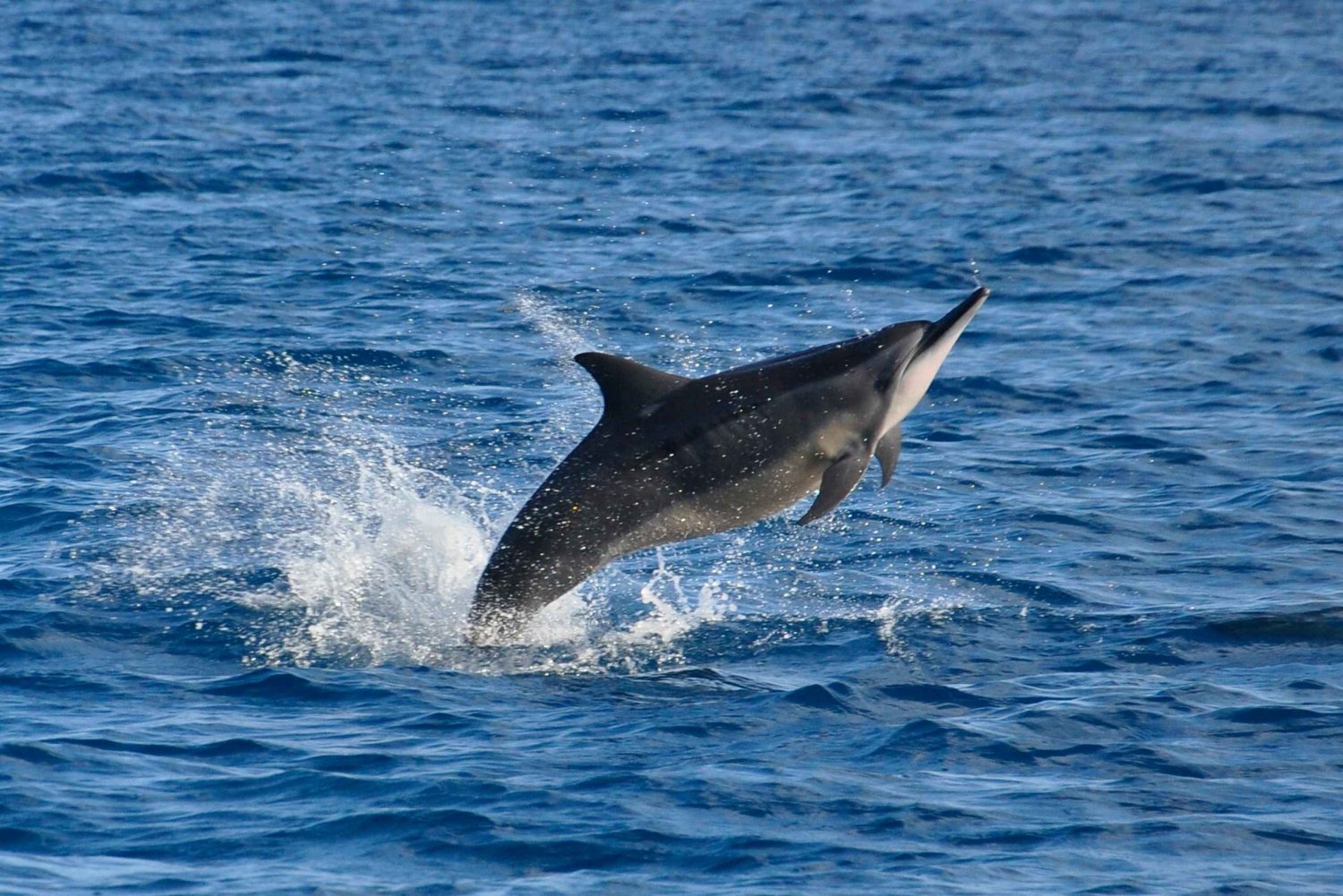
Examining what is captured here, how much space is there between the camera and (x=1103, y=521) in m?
15.2

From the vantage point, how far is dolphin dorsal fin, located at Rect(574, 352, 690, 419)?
1111 cm

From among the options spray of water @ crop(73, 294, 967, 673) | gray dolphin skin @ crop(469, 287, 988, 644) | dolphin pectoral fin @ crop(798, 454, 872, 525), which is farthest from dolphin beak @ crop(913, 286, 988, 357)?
spray of water @ crop(73, 294, 967, 673)

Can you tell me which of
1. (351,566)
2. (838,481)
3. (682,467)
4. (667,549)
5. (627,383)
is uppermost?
(627,383)

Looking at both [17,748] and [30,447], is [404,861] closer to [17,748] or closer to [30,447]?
[17,748]

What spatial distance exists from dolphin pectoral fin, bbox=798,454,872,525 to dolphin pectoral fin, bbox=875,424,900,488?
0.52 m

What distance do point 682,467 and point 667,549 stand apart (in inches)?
121

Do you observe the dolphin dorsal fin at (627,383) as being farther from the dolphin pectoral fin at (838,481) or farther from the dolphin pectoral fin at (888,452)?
the dolphin pectoral fin at (888,452)

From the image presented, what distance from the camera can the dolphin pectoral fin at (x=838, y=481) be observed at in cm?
1128

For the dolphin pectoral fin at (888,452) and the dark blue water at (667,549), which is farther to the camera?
the dolphin pectoral fin at (888,452)

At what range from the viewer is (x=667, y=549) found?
14.4m

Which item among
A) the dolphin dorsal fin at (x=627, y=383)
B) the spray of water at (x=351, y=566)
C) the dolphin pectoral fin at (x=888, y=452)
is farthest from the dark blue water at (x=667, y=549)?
the dolphin dorsal fin at (x=627, y=383)

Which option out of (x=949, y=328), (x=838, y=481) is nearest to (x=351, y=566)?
(x=838, y=481)

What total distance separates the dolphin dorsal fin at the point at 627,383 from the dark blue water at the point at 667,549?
1.64m

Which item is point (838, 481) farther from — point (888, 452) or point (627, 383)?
point (627, 383)
